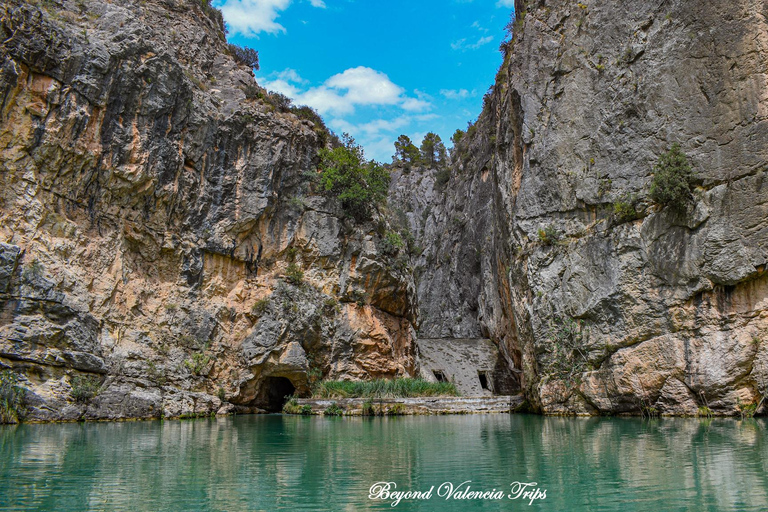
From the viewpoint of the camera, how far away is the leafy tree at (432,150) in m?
72.0

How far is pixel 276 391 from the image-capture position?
33375mm

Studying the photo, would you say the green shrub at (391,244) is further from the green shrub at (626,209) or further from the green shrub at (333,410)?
the green shrub at (626,209)

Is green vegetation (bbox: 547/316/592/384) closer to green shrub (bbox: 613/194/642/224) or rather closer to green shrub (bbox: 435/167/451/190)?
green shrub (bbox: 613/194/642/224)

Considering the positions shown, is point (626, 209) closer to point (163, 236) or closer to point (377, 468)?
point (377, 468)

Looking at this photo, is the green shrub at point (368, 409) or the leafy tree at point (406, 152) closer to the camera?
the green shrub at point (368, 409)

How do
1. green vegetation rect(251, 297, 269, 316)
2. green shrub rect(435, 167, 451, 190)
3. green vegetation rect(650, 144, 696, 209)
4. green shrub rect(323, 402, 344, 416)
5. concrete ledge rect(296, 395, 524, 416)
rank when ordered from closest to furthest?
green vegetation rect(650, 144, 696, 209)
concrete ledge rect(296, 395, 524, 416)
green shrub rect(323, 402, 344, 416)
green vegetation rect(251, 297, 269, 316)
green shrub rect(435, 167, 451, 190)

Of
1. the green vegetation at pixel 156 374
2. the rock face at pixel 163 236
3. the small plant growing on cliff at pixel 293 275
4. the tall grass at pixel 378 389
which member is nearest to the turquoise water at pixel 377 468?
the rock face at pixel 163 236

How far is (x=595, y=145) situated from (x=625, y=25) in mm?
5970

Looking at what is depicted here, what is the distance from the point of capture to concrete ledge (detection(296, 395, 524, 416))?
27.2 meters

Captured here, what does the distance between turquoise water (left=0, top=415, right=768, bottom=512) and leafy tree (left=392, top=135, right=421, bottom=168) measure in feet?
197

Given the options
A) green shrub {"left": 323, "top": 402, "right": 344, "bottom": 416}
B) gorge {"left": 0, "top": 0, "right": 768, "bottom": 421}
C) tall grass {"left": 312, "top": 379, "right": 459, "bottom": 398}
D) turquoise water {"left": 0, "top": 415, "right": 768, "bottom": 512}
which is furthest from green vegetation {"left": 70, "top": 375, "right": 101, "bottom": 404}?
tall grass {"left": 312, "top": 379, "right": 459, "bottom": 398}

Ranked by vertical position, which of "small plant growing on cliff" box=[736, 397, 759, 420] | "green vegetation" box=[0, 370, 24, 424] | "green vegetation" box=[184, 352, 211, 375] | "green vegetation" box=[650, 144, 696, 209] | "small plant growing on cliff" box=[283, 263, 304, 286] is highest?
"green vegetation" box=[650, 144, 696, 209]

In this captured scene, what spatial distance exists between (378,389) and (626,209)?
14.8 meters

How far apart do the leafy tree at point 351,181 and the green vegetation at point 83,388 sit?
17083mm
